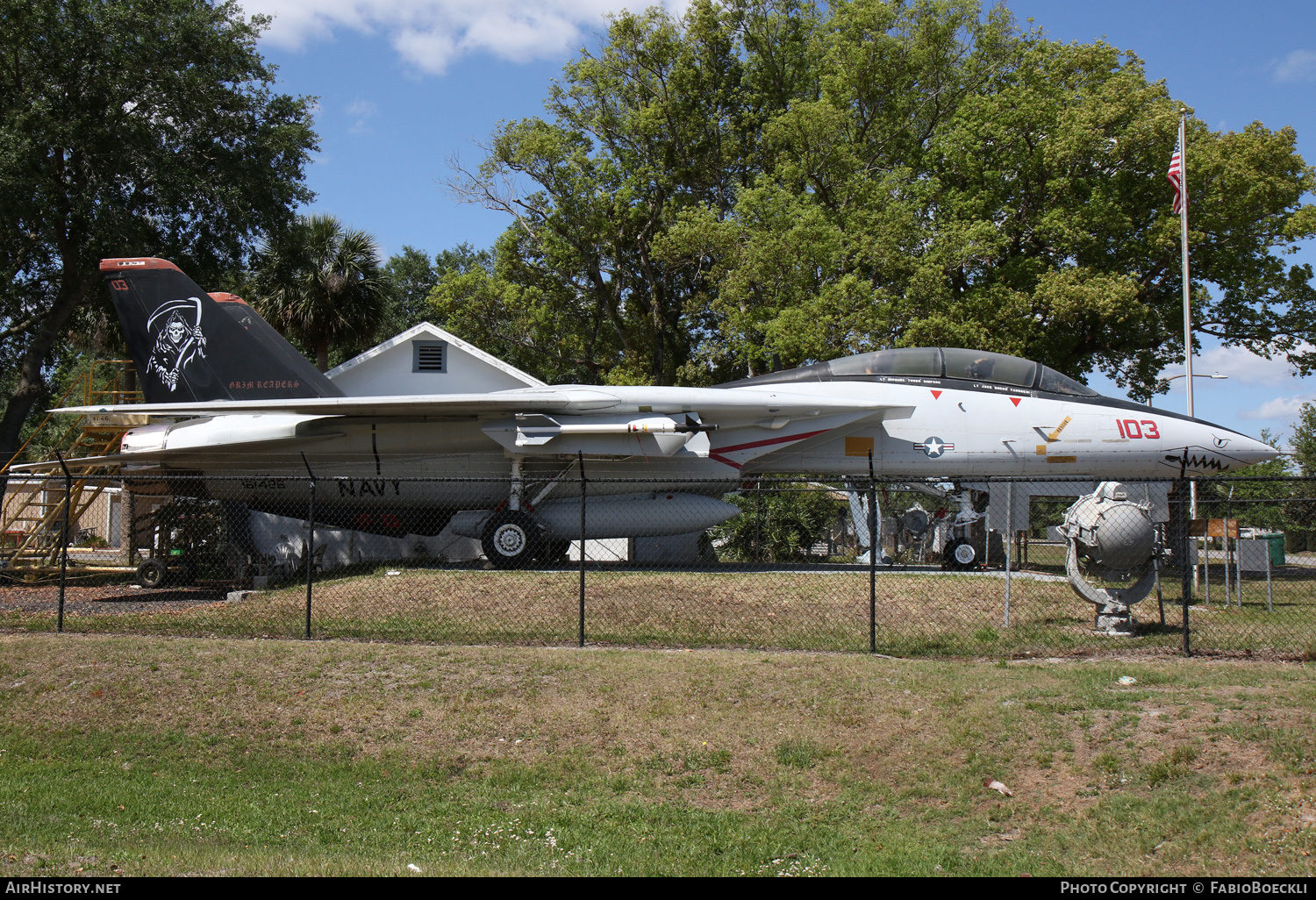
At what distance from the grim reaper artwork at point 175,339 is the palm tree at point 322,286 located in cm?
970

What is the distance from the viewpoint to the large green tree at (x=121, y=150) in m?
20.3

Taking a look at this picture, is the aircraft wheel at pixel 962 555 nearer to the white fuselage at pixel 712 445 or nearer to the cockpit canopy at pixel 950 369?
the white fuselage at pixel 712 445

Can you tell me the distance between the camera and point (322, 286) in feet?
85.6

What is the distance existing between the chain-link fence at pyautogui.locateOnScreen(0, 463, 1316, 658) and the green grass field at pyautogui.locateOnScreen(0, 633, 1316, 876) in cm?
136

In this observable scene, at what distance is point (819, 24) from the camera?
1267 inches

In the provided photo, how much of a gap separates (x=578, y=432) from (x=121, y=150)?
14698 millimetres

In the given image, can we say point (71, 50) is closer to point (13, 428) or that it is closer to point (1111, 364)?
point (13, 428)

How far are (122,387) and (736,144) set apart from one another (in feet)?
71.3

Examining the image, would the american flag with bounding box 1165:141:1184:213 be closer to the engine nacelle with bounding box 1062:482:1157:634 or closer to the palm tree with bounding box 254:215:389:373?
the engine nacelle with bounding box 1062:482:1157:634

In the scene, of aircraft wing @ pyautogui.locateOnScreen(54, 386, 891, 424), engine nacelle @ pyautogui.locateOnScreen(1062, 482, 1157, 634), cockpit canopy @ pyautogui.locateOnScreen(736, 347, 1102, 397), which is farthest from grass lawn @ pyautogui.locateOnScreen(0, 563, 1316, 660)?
cockpit canopy @ pyautogui.locateOnScreen(736, 347, 1102, 397)

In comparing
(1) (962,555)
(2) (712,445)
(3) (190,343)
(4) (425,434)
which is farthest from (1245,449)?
(3) (190,343)

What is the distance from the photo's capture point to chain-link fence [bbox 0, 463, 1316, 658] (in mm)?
9594

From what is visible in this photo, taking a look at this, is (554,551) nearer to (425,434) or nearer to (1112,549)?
(425,434)

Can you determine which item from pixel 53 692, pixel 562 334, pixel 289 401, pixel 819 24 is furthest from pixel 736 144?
pixel 53 692
